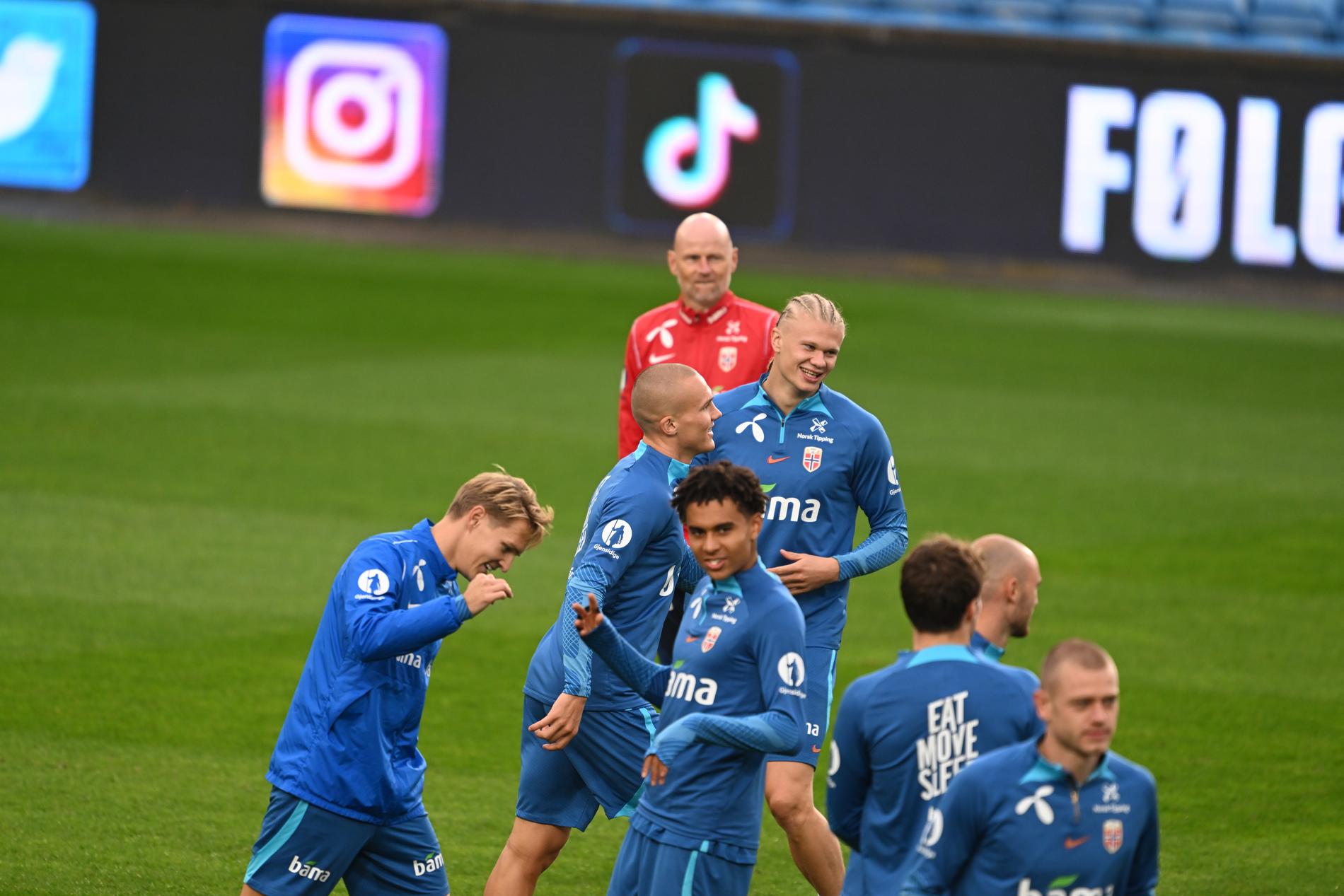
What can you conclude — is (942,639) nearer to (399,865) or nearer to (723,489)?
(723,489)

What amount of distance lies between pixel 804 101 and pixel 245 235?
7371 millimetres

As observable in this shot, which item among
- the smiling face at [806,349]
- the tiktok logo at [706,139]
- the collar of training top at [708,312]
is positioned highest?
the tiktok logo at [706,139]

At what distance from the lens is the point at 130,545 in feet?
35.6

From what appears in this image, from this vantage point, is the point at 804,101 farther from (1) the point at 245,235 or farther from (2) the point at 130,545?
(2) the point at 130,545

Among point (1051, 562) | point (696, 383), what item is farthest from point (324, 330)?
point (696, 383)

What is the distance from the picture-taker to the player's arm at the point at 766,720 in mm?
4520

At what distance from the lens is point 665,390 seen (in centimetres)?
551

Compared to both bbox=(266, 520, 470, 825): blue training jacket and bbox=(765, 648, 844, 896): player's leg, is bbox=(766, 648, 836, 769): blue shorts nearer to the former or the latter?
bbox=(765, 648, 844, 896): player's leg

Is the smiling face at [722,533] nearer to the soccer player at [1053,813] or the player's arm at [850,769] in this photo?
the player's arm at [850,769]

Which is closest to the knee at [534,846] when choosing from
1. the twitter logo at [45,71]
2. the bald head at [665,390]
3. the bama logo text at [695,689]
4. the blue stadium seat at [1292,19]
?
the bama logo text at [695,689]

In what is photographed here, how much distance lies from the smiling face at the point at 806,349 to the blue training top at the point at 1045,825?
2275 millimetres

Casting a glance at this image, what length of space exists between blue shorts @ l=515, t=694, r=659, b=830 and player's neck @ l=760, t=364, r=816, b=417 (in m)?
1.18

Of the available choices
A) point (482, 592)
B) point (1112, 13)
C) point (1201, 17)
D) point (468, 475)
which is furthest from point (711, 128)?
point (482, 592)

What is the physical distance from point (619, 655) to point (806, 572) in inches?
43.5
